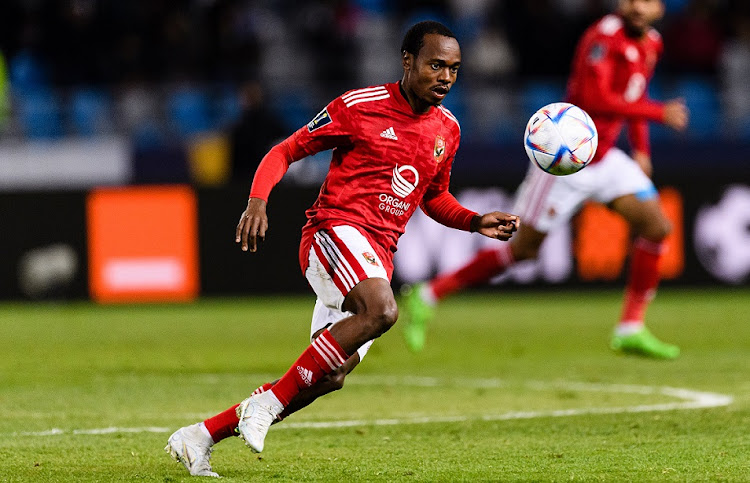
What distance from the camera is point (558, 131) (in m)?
6.11

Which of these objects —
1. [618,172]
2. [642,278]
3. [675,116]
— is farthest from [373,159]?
[642,278]

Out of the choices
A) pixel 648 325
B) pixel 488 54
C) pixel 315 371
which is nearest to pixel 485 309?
pixel 648 325

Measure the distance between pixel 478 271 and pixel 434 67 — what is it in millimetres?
4614

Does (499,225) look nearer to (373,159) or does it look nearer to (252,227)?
(373,159)

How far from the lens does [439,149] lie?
18.5 ft

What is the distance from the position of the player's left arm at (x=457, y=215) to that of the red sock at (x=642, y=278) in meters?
4.04

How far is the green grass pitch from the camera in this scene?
203 inches

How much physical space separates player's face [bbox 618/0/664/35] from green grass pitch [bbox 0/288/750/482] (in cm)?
243

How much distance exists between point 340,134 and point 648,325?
727 cm

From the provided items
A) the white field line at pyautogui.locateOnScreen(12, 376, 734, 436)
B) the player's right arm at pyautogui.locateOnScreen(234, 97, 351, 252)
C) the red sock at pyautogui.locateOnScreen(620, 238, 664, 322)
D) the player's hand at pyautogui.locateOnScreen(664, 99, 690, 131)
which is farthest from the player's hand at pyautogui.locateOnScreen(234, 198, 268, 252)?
the red sock at pyautogui.locateOnScreen(620, 238, 664, 322)

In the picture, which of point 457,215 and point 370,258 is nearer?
point 370,258

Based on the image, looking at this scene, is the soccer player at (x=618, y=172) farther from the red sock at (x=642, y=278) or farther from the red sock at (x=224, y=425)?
the red sock at (x=224, y=425)

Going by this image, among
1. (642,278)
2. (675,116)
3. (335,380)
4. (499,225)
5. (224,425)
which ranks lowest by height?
(642,278)

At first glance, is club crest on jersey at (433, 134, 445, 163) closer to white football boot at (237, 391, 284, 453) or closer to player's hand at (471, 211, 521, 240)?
player's hand at (471, 211, 521, 240)
